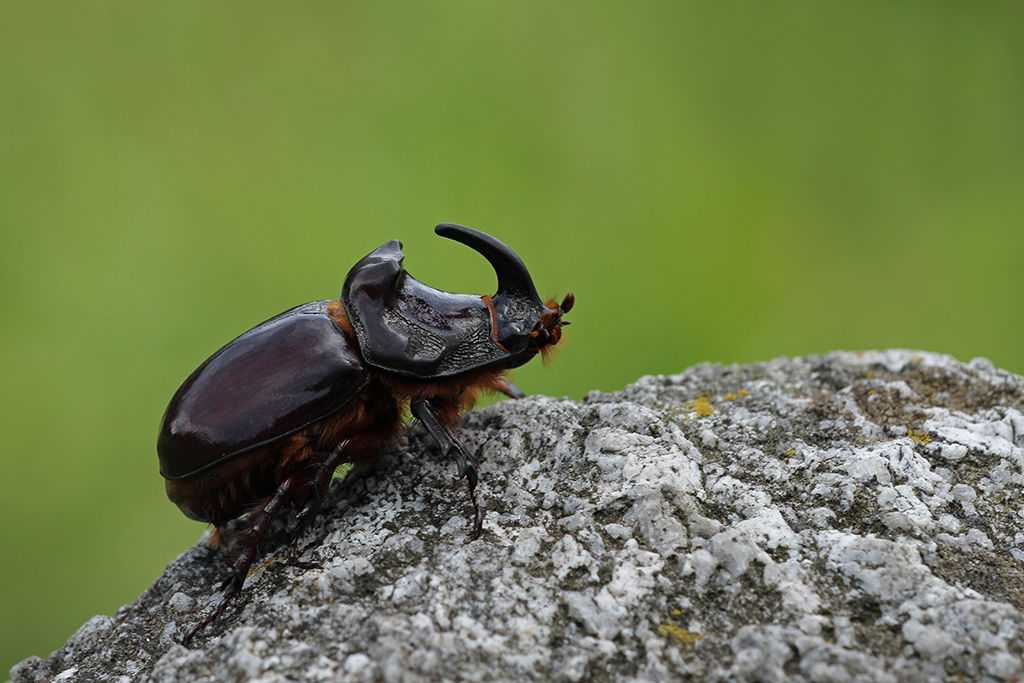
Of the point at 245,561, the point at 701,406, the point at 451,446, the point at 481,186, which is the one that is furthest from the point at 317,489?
the point at 481,186

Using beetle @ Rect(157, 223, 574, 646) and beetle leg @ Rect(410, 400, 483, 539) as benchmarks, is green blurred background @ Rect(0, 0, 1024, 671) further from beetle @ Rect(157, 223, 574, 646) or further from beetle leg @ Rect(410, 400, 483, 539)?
beetle leg @ Rect(410, 400, 483, 539)

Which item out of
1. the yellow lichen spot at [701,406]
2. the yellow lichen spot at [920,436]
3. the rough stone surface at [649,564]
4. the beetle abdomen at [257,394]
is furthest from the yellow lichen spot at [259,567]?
the yellow lichen spot at [920,436]

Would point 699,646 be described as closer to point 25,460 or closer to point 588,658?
point 588,658

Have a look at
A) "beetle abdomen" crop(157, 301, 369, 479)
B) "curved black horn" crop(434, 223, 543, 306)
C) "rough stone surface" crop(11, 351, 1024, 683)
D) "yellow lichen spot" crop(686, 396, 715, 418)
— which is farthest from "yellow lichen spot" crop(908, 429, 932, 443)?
"beetle abdomen" crop(157, 301, 369, 479)

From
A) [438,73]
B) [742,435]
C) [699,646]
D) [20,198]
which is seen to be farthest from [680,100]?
[699,646]

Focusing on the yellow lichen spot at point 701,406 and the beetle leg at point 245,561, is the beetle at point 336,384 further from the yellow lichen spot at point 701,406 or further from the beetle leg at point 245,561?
the yellow lichen spot at point 701,406

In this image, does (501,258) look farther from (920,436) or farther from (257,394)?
(920,436)
